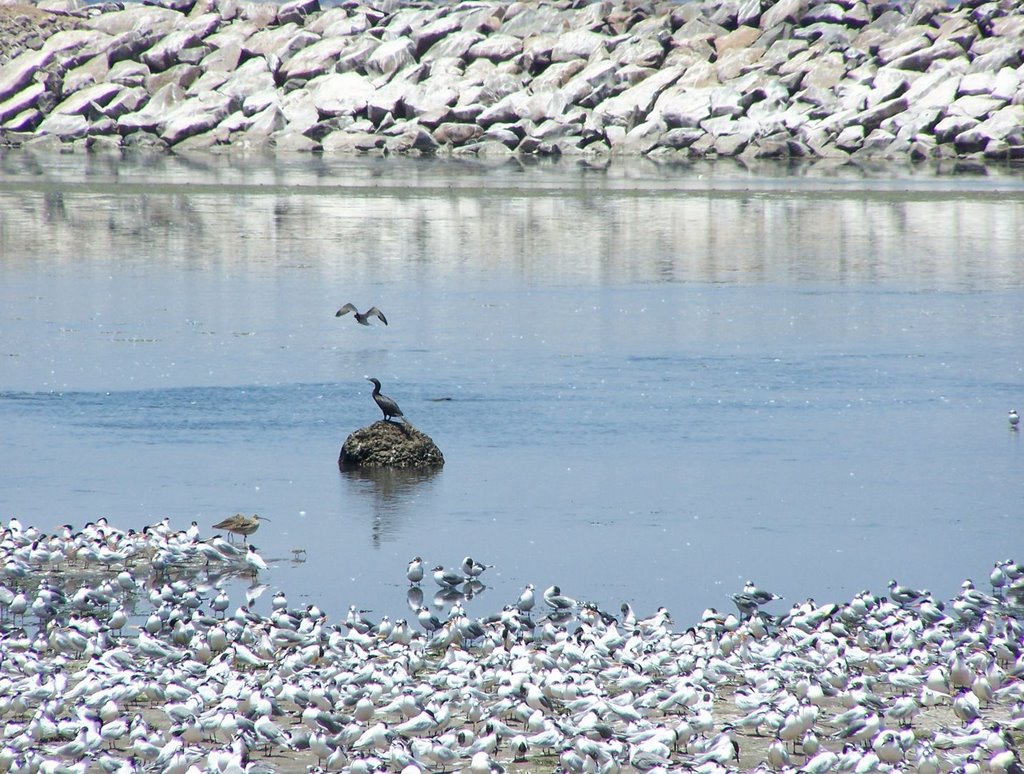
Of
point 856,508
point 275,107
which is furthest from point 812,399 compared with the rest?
point 275,107

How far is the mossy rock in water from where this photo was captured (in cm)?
1939

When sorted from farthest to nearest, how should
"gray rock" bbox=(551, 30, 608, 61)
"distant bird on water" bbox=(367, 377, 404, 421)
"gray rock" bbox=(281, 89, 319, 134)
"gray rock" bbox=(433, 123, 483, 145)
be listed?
"gray rock" bbox=(551, 30, 608, 61) → "gray rock" bbox=(281, 89, 319, 134) → "gray rock" bbox=(433, 123, 483, 145) → "distant bird on water" bbox=(367, 377, 404, 421)

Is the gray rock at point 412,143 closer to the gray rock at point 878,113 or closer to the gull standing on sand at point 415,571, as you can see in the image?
the gray rock at point 878,113

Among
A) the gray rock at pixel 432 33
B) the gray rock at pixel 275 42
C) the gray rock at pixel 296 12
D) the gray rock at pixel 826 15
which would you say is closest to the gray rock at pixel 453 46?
the gray rock at pixel 432 33

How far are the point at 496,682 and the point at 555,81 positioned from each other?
258 ft

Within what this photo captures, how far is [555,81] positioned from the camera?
3482 inches

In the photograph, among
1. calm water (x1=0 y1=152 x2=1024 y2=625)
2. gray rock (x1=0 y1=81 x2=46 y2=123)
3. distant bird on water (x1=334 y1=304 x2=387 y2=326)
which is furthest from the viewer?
gray rock (x1=0 y1=81 x2=46 y2=123)

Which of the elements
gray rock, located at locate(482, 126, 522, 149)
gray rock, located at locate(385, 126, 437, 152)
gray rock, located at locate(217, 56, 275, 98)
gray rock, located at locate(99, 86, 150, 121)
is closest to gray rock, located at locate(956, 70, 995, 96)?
gray rock, located at locate(482, 126, 522, 149)

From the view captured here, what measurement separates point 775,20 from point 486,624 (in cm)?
8483

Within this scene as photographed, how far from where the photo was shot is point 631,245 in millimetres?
43906

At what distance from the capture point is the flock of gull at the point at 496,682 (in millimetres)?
10805

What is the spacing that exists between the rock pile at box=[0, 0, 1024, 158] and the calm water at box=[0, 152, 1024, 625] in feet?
108

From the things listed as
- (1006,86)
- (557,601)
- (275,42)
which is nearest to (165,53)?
(275,42)

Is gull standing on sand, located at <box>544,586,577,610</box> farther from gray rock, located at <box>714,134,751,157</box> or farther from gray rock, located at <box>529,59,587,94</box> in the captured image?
gray rock, located at <box>529,59,587,94</box>
